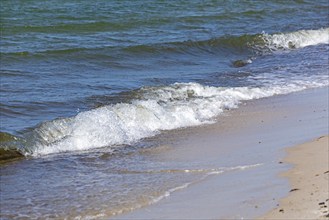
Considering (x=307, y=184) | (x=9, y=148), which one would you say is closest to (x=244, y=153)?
(x=307, y=184)

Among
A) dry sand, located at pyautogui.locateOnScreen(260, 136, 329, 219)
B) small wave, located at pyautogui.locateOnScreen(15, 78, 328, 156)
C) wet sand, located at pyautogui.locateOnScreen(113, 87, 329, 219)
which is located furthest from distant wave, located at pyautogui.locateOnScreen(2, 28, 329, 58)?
dry sand, located at pyautogui.locateOnScreen(260, 136, 329, 219)

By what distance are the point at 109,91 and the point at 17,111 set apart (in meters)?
2.02

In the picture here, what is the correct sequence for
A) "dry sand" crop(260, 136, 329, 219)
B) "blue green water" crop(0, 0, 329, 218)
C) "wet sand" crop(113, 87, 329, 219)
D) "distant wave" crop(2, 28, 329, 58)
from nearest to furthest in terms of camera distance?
1. "dry sand" crop(260, 136, 329, 219)
2. "wet sand" crop(113, 87, 329, 219)
3. "blue green water" crop(0, 0, 329, 218)
4. "distant wave" crop(2, 28, 329, 58)

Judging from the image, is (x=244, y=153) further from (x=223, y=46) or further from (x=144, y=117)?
(x=223, y=46)

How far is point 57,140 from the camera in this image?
988 centimetres

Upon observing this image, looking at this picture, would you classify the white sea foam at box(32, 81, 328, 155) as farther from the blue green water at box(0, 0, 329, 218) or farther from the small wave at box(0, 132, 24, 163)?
Result: the small wave at box(0, 132, 24, 163)

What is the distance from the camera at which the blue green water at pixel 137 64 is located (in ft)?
34.5

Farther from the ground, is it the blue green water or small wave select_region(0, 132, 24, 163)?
small wave select_region(0, 132, 24, 163)

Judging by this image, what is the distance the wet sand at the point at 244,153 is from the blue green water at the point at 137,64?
0.53 meters

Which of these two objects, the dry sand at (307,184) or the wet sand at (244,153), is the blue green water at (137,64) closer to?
the wet sand at (244,153)

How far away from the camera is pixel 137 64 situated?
635 inches

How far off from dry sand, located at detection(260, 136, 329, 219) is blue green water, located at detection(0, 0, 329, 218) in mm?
2292

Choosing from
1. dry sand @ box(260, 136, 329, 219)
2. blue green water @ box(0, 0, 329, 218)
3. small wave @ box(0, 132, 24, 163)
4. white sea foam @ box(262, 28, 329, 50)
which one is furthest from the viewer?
white sea foam @ box(262, 28, 329, 50)

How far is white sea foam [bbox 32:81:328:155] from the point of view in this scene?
388 inches
